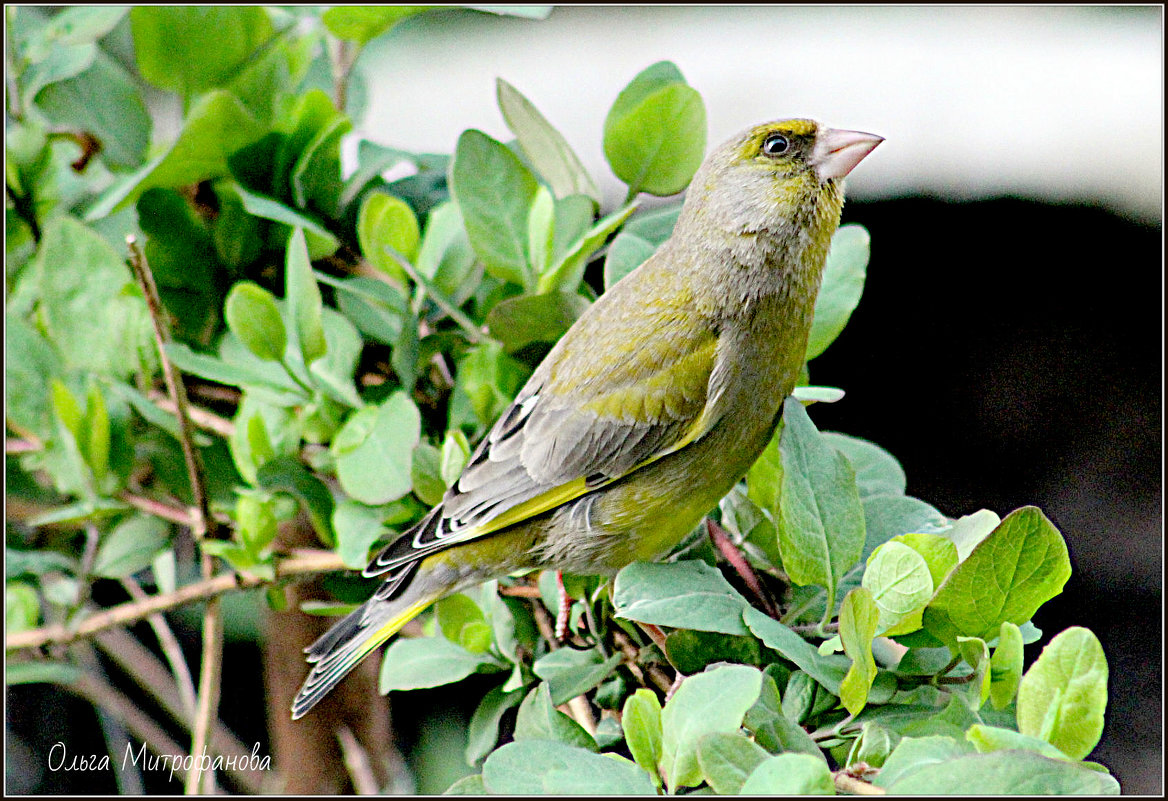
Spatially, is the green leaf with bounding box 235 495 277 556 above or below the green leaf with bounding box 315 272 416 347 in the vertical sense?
below

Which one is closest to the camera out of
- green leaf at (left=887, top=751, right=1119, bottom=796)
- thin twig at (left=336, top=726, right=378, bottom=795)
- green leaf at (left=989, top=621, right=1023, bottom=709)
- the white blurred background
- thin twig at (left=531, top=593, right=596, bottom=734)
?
green leaf at (left=887, top=751, right=1119, bottom=796)

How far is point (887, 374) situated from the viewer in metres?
2.52

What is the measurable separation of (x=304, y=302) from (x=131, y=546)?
39 centimetres

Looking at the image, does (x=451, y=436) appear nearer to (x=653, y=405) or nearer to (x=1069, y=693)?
(x=653, y=405)

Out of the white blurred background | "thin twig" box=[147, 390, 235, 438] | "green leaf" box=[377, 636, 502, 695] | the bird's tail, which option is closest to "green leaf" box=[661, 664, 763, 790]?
"green leaf" box=[377, 636, 502, 695]

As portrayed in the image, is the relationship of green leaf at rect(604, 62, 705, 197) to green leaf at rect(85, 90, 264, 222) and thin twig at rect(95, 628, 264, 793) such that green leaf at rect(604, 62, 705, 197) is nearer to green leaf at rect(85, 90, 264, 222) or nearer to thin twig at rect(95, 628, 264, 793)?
green leaf at rect(85, 90, 264, 222)

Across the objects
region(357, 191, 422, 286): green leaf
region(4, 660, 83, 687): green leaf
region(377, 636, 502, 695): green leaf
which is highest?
region(357, 191, 422, 286): green leaf

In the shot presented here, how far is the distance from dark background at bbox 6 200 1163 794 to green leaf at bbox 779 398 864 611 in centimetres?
175

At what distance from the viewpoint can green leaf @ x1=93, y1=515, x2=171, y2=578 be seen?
1.05 meters

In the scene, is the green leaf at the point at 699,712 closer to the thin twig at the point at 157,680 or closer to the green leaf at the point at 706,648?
the green leaf at the point at 706,648

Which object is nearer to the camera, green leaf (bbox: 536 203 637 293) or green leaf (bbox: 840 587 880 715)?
green leaf (bbox: 840 587 880 715)

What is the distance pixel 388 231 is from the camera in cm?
98

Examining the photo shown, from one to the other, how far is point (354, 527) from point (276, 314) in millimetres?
218

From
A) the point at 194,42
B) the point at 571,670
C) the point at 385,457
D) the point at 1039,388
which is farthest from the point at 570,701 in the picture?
the point at 1039,388
